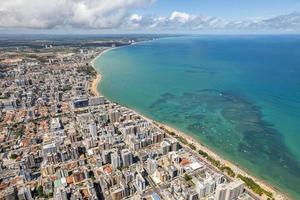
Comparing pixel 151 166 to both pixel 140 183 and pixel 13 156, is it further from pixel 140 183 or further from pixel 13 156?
pixel 13 156

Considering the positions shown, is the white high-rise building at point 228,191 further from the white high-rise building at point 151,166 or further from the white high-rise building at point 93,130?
the white high-rise building at point 93,130

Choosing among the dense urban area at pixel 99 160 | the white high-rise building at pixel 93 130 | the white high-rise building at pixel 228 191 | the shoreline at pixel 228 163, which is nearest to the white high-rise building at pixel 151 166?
the dense urban area at pixel 99 160

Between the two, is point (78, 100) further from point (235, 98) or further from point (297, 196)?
point (297, 196)

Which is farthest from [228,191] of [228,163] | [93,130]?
[93,130]

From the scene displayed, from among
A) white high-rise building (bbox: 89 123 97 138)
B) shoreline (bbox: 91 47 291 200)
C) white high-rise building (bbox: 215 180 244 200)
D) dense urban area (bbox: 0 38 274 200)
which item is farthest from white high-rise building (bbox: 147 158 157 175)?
white high-rise building (bbox: 89 123 97 138)

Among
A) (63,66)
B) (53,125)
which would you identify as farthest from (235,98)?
(63,66)
